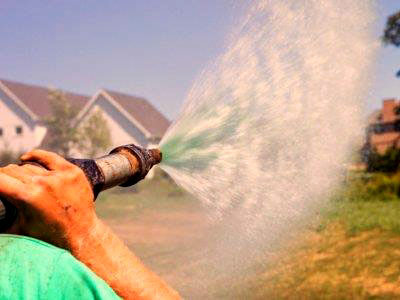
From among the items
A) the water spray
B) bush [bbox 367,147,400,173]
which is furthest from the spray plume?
bush [bbox 367,147,400,173]

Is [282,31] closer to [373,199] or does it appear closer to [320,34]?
[320,34]

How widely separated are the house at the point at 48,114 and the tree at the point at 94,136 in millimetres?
1016

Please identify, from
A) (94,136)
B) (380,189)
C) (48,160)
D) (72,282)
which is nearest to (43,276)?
(72,282)

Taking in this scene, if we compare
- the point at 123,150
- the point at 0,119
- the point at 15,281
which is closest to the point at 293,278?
the point at 123,150

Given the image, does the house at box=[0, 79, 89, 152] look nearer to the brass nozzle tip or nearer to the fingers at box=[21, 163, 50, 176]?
the brass nozzle tip

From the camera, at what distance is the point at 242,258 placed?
3645mm

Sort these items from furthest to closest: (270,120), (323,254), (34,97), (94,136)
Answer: (34,97)
(94,136)
(323,254)
(270,120)

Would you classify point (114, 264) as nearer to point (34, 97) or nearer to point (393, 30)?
point (393, 30)

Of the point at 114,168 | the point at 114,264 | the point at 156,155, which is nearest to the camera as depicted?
the point at 114,264

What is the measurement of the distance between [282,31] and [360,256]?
6.31 meters

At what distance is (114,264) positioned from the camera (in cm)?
144

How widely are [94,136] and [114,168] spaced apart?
3583 cm

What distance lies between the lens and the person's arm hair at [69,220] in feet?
4.08

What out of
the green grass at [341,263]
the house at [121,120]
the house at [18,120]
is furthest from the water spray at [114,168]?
the house at [18,120]
